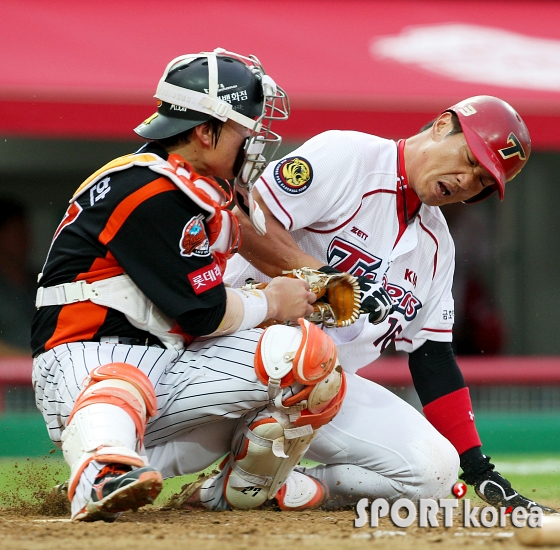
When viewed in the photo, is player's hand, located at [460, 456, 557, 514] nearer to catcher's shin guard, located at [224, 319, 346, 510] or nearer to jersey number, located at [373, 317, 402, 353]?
jersey number, located at [373, 317, 402, 353]

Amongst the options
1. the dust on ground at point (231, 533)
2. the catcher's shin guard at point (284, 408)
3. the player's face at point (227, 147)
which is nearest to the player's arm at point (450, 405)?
the dust on ground at point (231, 533)

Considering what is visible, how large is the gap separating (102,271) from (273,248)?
0.70 meters

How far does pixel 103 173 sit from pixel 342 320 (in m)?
0.96

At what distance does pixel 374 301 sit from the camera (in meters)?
3.13

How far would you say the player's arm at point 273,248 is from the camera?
3.21 metres

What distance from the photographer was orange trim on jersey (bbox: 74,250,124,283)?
274cm

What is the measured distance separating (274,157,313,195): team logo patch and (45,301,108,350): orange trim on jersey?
2.84 feet

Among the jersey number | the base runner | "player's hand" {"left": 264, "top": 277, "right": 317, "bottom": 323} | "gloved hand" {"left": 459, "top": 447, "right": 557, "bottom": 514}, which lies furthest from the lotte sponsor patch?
"gloved hand" {"left": 459, "top": 447, "right": 557, "bottom": 514}

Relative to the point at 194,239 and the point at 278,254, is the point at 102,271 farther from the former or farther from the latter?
the point at 278,254

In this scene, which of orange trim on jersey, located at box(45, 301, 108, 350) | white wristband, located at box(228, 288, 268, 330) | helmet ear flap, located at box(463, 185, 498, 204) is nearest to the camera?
orange trim on jersey, located at box(45, 301, 108, 350)

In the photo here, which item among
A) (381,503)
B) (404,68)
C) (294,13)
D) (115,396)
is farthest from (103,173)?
(294,13)

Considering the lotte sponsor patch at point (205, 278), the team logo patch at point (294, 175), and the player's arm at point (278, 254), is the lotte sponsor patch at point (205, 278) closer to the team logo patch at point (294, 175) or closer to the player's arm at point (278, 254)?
the player's arm at point (278, 254)

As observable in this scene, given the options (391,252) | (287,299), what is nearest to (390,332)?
(391,252)

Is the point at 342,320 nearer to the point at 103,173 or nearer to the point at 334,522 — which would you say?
the point at 334,522
